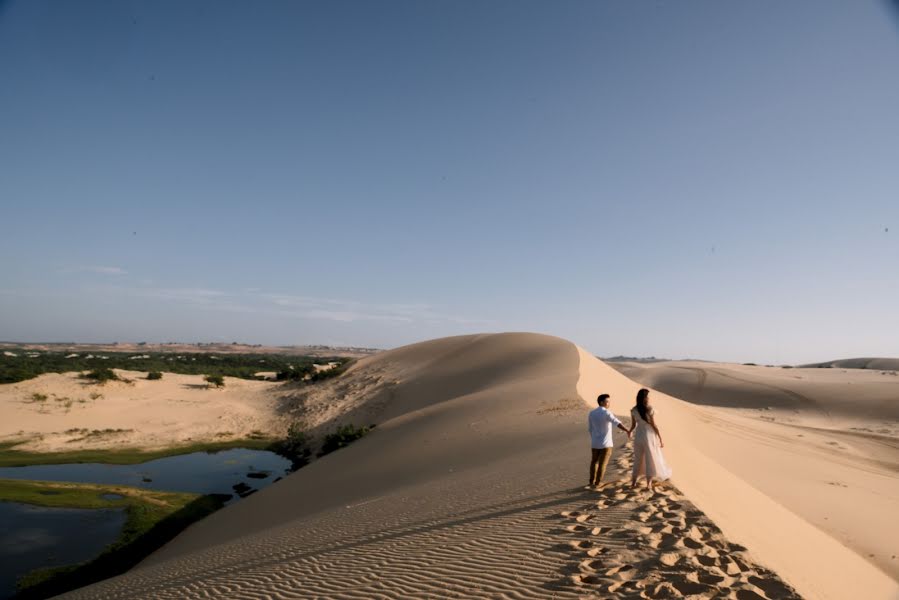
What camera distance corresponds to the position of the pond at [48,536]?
33.0 ft

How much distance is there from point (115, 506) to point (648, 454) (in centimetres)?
1467

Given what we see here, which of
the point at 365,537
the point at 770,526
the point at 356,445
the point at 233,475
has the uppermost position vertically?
the point at 770,526

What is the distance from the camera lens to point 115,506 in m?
13.9

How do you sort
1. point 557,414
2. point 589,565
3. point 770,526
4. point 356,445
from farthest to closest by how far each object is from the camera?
point 356,445 < point 557,414 < point 770,526 < point 589,565

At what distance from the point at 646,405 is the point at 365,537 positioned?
432cm

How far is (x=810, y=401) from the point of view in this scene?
33781mm

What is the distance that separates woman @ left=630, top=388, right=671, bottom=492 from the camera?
6508 mm

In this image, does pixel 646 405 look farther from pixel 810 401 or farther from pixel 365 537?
pixel 810 401

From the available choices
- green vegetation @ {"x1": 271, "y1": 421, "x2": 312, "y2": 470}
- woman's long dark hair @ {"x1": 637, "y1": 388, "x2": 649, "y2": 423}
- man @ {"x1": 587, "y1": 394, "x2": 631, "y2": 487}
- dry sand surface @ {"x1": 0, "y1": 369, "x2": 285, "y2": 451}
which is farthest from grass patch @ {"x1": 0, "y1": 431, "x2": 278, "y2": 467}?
woman's long dark hair @ {"x1": 637, "y1": 388, "x2": 649, "y2": 423}

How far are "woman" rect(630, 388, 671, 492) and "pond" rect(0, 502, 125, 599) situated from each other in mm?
11120

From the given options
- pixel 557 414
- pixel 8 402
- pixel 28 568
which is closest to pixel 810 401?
pixel 557 414

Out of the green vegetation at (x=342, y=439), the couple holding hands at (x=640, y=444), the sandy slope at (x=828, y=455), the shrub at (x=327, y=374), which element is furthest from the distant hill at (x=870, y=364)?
the couple holding hands at (x=640, y=444)

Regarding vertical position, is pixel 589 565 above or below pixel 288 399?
above

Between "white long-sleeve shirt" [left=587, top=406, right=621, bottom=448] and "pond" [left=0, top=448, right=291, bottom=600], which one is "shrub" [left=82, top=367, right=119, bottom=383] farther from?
"white long-sleeve shirt" [left=587, top=406, right=621, bottom=448]
